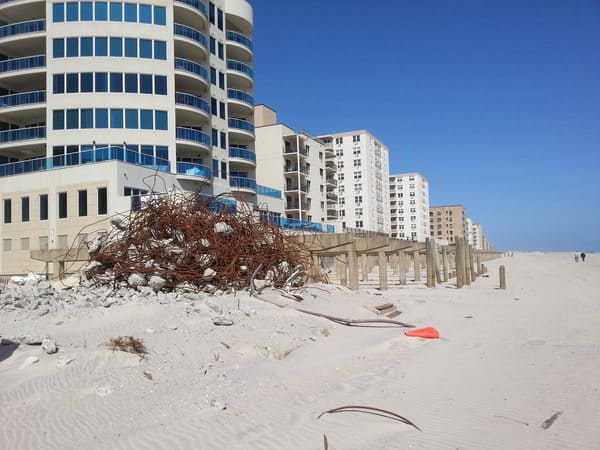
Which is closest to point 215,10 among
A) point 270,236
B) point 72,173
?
point 72,173

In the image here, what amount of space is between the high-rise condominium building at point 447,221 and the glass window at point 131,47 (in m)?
158

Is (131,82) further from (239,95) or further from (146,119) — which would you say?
(239,95)

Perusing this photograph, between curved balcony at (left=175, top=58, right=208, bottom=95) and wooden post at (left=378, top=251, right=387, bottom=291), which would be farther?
curved balcony at (left=175, top=58, right=208, bottom=95)

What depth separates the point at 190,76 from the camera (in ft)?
129

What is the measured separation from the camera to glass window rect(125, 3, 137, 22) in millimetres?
36469

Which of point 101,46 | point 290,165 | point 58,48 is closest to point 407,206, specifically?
point 290,165

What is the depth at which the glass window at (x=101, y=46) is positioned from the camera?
35562 mm

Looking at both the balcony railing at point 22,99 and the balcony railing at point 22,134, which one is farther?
the balcony railing at point 22,99

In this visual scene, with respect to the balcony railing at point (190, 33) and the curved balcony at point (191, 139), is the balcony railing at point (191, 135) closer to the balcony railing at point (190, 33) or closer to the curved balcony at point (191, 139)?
the curved balcony at point (191, 139)

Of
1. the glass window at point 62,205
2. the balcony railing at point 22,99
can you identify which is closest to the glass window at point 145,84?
the balcony railing at point 22,99

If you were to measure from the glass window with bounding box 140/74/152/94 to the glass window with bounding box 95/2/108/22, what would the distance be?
15.6ft

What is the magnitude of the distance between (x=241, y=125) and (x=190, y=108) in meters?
9.97

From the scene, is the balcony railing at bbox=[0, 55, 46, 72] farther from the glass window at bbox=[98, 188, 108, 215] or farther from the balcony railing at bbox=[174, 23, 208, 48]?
the glass window at bbox=[98, 188, 108, 215]

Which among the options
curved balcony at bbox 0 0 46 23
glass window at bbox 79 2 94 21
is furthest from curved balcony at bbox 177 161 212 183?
curved balcony at bbox 0 0 46 23
